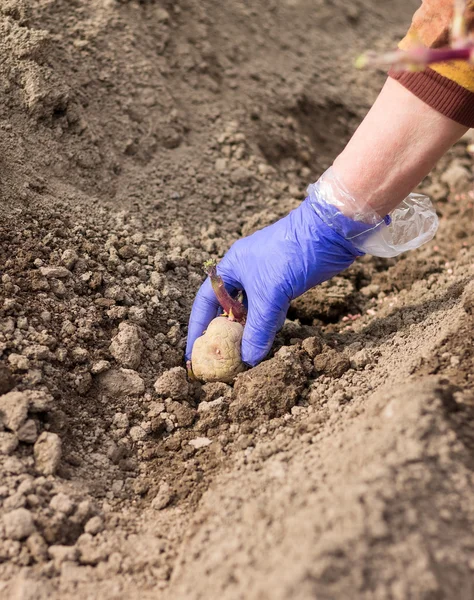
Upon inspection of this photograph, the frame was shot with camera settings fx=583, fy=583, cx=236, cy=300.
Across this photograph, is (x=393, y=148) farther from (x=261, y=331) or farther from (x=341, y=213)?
(x=261, y=331)

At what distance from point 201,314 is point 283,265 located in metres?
0.48

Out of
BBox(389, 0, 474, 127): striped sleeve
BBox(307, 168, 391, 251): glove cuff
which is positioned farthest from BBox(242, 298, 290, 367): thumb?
BBox(389, 0, 474, 127): striped sleeve

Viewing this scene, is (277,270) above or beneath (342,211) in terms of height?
beneath

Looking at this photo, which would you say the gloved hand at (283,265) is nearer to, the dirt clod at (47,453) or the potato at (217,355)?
the potato at (217,355)

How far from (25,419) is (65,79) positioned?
217 centimetres

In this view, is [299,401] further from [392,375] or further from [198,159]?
[198,159]

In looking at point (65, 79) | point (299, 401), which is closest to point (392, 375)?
point (299, 401)

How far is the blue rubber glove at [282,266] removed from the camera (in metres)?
2.80

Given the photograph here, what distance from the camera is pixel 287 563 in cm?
171

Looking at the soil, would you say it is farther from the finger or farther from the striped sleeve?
the striped sleeve

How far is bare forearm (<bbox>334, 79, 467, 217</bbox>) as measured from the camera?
2.58m

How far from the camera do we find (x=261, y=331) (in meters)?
2.80

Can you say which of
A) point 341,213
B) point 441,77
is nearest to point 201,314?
point 341,213

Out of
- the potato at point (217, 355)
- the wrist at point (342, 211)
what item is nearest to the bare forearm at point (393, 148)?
the wrist at point (342, 211)
